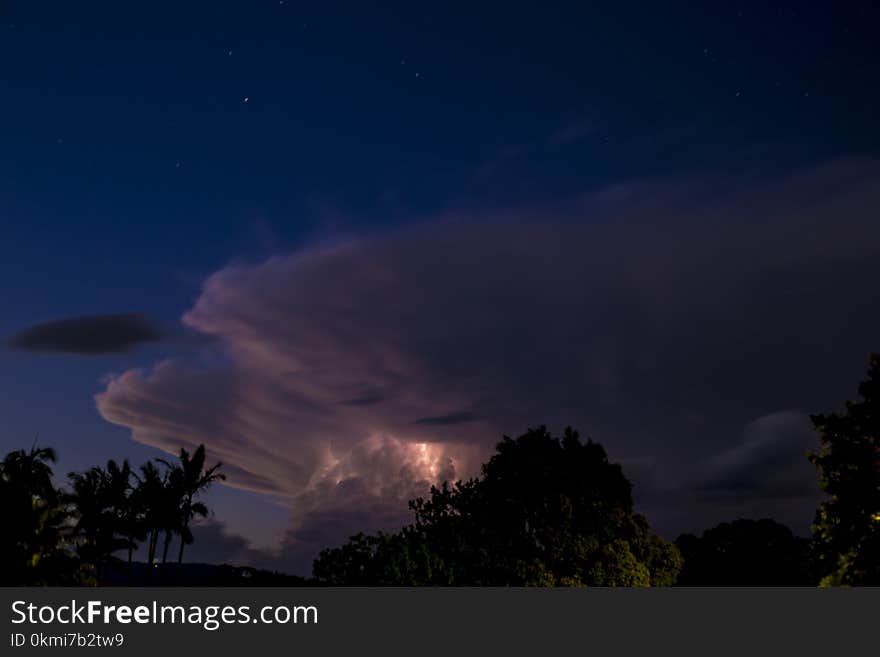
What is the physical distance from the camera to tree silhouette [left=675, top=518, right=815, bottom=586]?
65938 millimetres

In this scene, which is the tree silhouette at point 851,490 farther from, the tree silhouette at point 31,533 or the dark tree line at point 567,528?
the tree silhouette at point 31,533

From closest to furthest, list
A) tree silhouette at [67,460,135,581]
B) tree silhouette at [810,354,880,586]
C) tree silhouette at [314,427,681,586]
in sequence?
tree silhouette at [810,354,880,586], tree silhouette at [314,427,681,586], tree silhouette at [67,460,135,581]

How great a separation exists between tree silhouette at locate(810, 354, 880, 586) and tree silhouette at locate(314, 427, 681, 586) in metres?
12.5

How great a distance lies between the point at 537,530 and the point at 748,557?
32769 mm

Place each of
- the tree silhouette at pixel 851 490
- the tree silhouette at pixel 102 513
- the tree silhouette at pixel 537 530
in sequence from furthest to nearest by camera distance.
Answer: the tree silhouette at pixel 102 513 → the tree silhouette at pixel 537 530 → the tree silhouette at pixel 851 490

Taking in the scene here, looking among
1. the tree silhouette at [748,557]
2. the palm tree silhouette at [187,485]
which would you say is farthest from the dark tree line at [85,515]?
the tree silhouette at [748,557]

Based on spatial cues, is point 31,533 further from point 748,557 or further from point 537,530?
point 748,557

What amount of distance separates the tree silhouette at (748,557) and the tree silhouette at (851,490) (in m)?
36.2

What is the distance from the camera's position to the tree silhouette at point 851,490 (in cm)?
2917

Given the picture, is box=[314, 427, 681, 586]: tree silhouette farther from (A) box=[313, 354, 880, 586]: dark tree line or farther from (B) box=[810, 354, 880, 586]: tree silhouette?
(B) box=[810, 354, 880, 586]: tree silhouette

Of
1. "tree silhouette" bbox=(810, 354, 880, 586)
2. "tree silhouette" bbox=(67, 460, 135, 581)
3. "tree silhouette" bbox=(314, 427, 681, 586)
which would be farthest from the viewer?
"tree silhouette" bbox=(67, 460, 135, 581)

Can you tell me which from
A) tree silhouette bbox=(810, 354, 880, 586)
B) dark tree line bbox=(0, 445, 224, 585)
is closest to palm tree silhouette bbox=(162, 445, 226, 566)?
dark tree line bbox=(0, 445, 224, 585)

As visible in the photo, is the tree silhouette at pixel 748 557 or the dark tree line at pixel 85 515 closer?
the dark tree line at pixel 85 515
